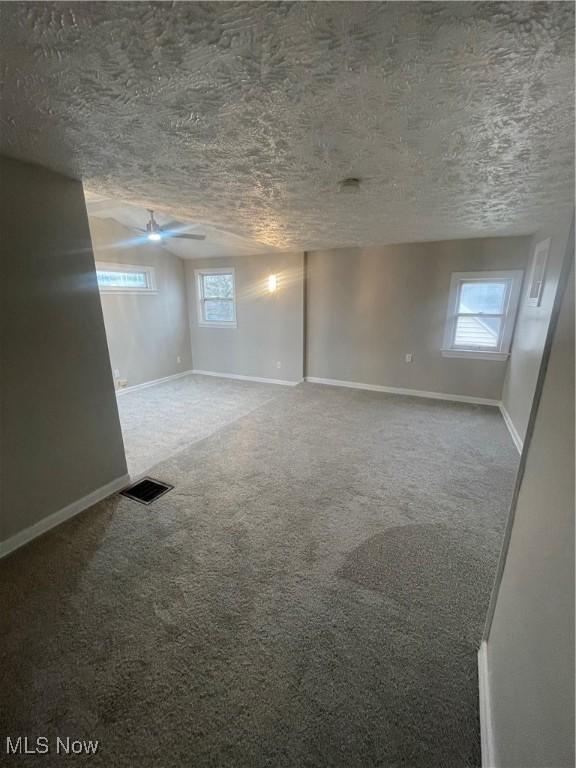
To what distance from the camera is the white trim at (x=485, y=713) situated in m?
0.99

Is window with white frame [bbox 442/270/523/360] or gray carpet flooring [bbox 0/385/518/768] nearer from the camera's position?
gray carpet flooring [bbox 0/385/518/768]

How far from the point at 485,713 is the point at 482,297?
168 inches

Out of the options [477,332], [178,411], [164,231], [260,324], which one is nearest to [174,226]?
[164,231]

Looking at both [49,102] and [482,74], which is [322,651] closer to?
[482,74]

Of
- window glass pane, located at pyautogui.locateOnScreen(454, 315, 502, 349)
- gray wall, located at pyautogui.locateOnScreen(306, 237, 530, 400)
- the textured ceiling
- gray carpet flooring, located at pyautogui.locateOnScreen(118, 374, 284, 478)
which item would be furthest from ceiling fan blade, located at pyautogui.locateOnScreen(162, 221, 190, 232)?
window glass pane, located at pyautogui.locateOnScreen(454, 315, 502, 349)

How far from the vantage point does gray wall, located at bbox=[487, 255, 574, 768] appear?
2.04 ft

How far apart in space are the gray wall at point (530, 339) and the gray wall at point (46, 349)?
11.0ft

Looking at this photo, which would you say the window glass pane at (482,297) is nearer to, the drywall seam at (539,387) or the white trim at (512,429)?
the white trim at (512,429)

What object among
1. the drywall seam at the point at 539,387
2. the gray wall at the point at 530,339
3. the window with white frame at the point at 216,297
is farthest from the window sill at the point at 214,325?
the drywall seam at the point at 539,387

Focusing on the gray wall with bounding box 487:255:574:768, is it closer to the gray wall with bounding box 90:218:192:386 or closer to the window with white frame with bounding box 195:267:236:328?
the gray wall with bounding box 90:218:192:386

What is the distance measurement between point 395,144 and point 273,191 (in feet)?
3.22

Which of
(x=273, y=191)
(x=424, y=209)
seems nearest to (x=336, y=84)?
(x=273, y=191)

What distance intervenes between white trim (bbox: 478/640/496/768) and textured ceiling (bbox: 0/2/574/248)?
204 cm

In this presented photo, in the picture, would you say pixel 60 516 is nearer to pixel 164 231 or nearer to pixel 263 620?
pixel 263 620
